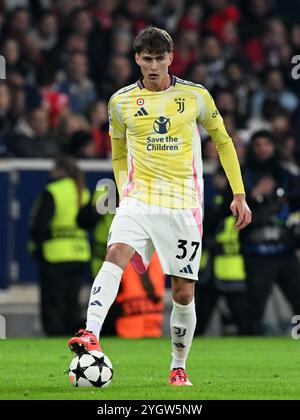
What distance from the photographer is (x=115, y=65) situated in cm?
1969

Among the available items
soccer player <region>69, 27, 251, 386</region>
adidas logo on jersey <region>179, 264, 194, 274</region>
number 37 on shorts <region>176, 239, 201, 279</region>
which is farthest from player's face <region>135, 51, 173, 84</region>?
adidas logo on jersey <region>179, 264, 194, 274</region>

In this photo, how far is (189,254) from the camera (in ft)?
31.3

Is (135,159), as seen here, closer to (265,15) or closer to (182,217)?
(182,217)

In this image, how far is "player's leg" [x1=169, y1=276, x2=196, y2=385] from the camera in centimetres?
956

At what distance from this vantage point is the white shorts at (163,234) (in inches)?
373

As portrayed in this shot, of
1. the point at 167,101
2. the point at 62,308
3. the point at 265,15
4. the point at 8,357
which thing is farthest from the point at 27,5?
the point at 167,101

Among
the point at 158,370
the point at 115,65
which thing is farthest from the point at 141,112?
the point at 115,65

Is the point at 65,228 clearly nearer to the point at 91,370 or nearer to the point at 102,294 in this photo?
the point at 102,294

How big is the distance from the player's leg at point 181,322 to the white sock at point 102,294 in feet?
1.59

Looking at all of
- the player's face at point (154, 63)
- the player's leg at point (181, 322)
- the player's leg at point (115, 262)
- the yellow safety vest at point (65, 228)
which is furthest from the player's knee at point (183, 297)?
the yellow safety vest at point (65, 228)

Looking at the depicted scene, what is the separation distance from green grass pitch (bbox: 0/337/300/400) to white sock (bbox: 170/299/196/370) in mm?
222

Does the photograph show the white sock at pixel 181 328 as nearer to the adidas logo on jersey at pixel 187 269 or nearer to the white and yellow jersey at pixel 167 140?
the adidas logo on jersey at pixel 187 269

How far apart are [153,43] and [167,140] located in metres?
0.66

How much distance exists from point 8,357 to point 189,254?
364 cm
